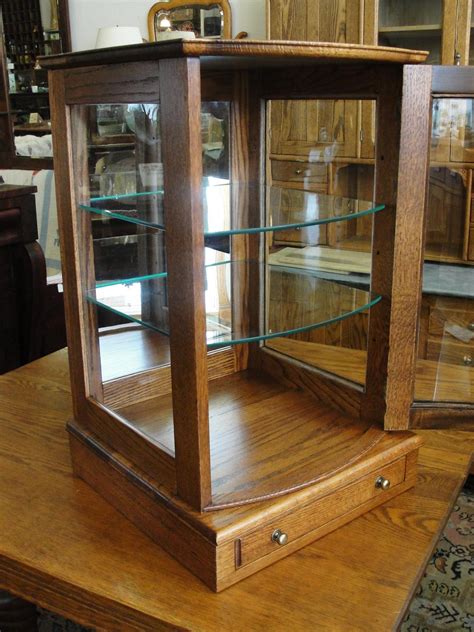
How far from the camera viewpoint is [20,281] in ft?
8.98

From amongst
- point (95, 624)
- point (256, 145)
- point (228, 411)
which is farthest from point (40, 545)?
point (256, 145)

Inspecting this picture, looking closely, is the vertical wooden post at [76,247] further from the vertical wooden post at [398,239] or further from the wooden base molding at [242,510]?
the vertical wooden post at [398,239]

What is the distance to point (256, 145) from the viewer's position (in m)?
1.32

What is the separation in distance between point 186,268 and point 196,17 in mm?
3549

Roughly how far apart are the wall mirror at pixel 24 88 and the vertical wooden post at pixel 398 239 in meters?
4.25


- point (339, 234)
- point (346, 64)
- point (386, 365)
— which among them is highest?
point (346, 64)

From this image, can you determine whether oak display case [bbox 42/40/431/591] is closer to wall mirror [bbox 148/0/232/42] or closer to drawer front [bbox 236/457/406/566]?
drawer front [bbox 236/457/406/566]

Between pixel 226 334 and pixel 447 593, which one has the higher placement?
pixel 226 334

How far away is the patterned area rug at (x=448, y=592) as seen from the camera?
1.71 metres

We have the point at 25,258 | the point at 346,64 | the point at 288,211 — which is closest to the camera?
the point at 346,64

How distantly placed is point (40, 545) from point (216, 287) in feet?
1.77

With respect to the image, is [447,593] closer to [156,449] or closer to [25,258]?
[156,449]

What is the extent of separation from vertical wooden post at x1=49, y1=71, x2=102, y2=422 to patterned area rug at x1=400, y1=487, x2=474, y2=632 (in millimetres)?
928

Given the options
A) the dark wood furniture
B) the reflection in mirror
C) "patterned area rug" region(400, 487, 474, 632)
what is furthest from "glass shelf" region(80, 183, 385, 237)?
the dark wood furniture
